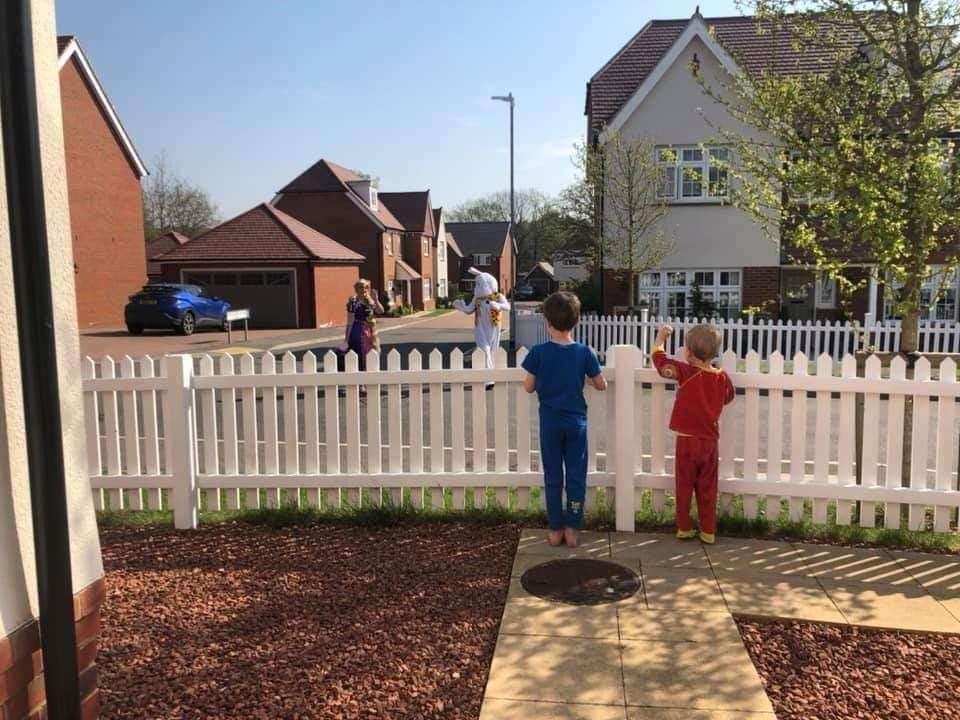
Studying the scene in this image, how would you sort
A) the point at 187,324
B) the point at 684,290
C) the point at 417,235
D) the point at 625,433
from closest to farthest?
1. the point at 625,433
2. the point at 684,290
3. the point at 187,324
4. the point at 417,235

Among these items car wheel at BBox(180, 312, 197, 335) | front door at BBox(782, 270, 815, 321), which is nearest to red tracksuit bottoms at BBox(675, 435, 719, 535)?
front door at BBox(782, 270, 815, 321)

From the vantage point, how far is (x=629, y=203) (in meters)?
18.5

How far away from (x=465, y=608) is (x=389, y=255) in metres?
42.2

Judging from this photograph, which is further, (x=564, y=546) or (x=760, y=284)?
(x=760, y=284)

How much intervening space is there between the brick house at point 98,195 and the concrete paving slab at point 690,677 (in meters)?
27.4

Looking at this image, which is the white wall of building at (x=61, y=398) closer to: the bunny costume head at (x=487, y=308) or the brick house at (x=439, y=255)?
the bunny costume head at (x=487, y=308)

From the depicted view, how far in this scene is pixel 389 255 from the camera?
148 feet

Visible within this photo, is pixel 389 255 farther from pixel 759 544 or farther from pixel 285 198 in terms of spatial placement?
pixel 759 544

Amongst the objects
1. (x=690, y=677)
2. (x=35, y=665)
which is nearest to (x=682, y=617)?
(x=690, y=677)

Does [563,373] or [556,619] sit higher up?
[563,373]

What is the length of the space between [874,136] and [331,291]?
28464mm

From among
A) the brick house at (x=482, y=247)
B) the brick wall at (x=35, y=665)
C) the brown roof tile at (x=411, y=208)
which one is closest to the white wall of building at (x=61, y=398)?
the brick wall at (x=35, y=665)

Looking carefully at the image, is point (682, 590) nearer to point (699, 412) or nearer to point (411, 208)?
point (699, 412)

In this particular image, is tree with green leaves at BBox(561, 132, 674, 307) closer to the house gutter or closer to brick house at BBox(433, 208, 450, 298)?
the house gutter
